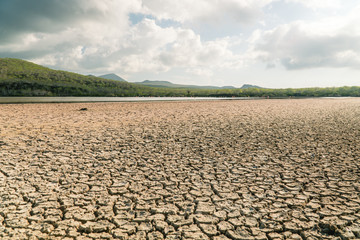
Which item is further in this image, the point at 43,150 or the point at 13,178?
the point at 43,150

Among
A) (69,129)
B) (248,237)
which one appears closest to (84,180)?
(248,237)

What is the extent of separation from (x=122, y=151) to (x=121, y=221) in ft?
13.1

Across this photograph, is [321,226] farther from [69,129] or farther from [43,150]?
[69,129]

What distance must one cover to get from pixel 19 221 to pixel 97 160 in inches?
117

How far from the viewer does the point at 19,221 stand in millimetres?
3619

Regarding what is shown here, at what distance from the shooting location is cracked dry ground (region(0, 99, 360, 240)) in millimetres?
3500

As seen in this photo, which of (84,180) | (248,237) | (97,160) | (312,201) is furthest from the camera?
(97,160)

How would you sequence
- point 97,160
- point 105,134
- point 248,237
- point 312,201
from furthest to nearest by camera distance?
point 105,134 < point 97,160 < point 312,201 < point 248,237

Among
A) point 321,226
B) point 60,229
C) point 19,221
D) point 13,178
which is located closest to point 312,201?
point 321,226

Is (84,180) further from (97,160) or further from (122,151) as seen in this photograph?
(122,151)

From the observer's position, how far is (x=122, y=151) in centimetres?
750

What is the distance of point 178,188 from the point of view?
4867mm

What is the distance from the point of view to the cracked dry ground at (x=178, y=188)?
350 centimetres

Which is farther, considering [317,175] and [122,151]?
[122,151]
